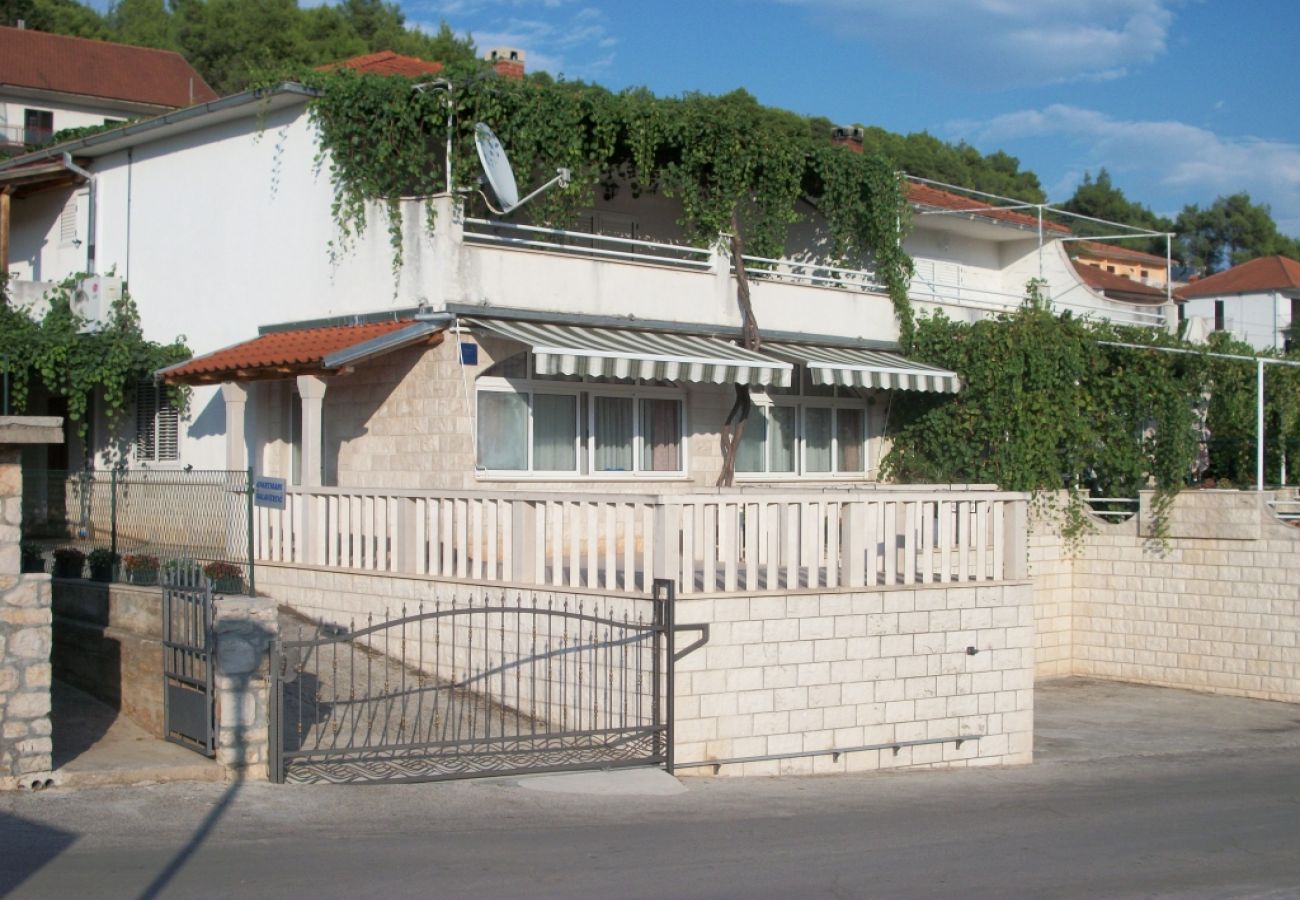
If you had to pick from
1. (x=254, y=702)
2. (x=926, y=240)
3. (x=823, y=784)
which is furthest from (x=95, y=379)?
(x=926, y=240)

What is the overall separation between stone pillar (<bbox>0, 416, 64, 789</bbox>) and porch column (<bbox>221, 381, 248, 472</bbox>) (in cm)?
893

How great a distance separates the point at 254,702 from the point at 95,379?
39.1 feet

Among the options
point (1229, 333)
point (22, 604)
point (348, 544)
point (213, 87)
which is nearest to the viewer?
point (22, 604)

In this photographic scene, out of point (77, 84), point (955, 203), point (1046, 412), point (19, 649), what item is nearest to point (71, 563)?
point (19, 649)

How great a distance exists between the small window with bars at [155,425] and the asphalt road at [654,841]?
477 inches

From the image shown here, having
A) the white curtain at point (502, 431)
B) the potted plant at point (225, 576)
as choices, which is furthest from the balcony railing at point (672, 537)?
the white curtain at point (502, 431)

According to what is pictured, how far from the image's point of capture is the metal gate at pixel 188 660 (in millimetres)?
10797

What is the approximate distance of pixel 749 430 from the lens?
22.4 metres

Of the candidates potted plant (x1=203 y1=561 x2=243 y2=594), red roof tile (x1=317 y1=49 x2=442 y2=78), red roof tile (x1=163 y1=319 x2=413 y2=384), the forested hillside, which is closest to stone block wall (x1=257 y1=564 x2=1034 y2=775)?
potted plant (x1=203 y1=561 x2=243 y2=594)

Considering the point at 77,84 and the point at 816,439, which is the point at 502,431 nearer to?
the point at 816,439

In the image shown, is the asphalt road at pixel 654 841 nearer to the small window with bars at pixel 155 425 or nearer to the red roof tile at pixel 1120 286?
the small window with bars at pixel 155 425

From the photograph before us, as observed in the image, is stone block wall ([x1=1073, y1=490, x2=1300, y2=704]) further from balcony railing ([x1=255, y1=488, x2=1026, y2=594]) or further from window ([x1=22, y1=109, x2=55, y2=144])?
window ([x1=22, y1=109, x2=55, y2=144])

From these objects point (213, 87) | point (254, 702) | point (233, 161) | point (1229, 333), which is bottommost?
point (254, 702)

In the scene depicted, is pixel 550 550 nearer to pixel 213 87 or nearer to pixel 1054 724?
pixel 1054 724
